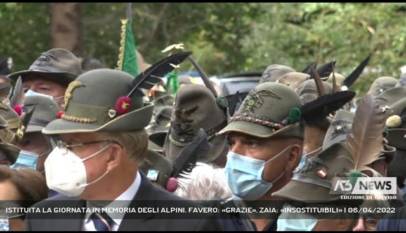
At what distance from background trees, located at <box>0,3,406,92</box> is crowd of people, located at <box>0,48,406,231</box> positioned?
10420 millimetres

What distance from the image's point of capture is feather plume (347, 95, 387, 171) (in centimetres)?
571

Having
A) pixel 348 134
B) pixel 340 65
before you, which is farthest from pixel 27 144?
pixel 340 65

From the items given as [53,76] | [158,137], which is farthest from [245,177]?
[53,76]

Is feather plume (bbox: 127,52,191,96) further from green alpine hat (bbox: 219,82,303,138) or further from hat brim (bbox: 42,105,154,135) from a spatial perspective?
green alpine hat (bbox: 219,82,303,138)

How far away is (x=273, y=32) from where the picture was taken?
20.1 meters

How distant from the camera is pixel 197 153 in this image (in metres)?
6.72

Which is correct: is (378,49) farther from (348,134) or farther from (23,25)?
(348,134)

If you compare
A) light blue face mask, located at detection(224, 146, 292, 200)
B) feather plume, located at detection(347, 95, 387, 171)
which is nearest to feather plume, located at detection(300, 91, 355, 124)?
feather plume, located at detection(347, 95, 387, 171)

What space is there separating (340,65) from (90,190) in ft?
44.7

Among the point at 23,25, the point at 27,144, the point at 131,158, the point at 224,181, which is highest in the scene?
the point at 131,158

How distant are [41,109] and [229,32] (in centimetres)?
1567

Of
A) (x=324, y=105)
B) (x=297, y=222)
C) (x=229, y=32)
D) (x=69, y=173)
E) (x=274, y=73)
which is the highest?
Result: (x=69, y=173)

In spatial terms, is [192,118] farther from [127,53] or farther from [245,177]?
[245,177]

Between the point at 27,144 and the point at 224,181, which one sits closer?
the point at 224,181
